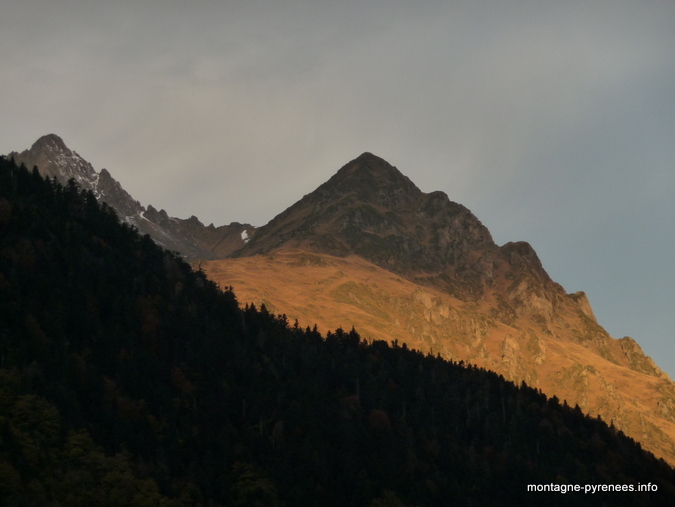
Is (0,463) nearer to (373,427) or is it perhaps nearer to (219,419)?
(219,419)

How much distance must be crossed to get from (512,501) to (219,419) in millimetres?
69363

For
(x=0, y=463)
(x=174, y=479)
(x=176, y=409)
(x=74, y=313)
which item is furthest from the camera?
(x=74, y=313)

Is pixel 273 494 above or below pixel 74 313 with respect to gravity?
below

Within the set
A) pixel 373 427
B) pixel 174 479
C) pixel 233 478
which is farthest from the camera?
pixel 373 427

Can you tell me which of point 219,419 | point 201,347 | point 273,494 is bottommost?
point 273,494

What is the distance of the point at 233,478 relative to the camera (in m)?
156

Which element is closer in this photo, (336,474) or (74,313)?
(336,474)

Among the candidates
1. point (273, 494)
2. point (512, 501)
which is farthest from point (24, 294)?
point (512, 501)

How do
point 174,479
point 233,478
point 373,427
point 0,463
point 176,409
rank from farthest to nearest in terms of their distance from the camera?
point 373,427
point 176,409
point 233,478
point 174,479
point 0,463

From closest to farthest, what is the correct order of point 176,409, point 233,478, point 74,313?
point 233,478
point 176,409
point 74,313

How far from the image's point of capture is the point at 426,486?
177 meters

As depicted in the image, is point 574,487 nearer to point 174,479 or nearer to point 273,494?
point 273,494

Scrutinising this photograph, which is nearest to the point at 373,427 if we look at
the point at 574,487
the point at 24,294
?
the point at 574,487

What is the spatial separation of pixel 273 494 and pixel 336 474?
2309 cm
